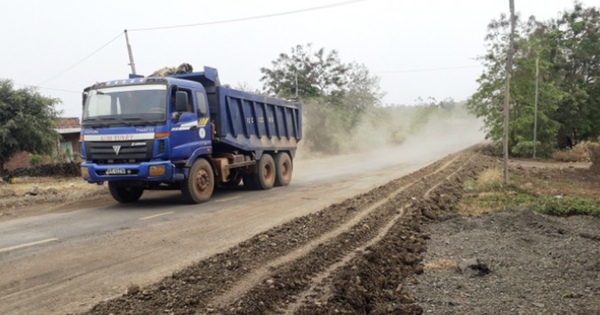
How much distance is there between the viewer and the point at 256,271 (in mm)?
5242

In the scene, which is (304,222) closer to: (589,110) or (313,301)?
(313,301)

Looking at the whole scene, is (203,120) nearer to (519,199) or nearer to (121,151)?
(121,151)

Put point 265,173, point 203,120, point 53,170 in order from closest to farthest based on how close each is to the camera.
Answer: point 203,120 < point 265,173 < point 53,170

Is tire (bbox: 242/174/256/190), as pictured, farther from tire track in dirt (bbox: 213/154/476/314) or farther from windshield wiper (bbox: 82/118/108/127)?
tire track in dirt (bbox: 213/154/476/314)

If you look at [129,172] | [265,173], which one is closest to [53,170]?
[265,173]

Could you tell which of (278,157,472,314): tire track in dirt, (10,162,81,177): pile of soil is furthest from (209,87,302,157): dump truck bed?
(10,162,81,177): pile of soil

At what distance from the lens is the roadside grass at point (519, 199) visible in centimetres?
904

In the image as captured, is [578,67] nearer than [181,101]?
No

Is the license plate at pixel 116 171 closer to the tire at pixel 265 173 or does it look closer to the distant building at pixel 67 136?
the tire at pixel 265 173

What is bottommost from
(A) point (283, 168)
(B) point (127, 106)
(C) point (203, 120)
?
(A) point (283, 168)

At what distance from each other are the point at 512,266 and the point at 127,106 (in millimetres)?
7805

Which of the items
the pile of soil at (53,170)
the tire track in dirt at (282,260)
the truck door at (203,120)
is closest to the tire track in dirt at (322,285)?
the tire track in dirt at (282,260)

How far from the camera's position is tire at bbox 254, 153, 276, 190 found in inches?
525

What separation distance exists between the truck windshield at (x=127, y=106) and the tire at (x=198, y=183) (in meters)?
1.47
